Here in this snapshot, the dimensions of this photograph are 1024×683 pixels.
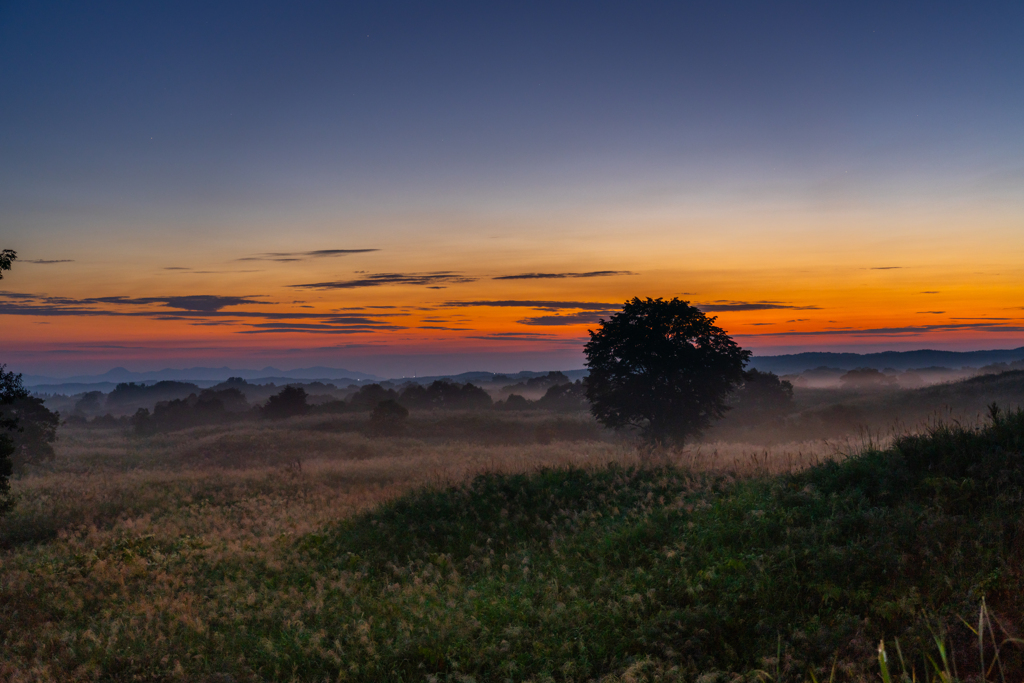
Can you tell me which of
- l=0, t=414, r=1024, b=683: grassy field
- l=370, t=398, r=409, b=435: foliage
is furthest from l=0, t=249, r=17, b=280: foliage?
l=370, t=398, r=409, b=435: foliage

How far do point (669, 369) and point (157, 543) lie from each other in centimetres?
2359

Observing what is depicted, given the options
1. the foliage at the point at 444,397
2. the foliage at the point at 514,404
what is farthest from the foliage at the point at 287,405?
the foliage at the point at 514,404

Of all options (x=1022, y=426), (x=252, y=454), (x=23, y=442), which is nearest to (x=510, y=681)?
(x=1022, y=426)

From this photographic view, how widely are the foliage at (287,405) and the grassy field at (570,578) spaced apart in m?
60.8

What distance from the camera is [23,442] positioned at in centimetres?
3628

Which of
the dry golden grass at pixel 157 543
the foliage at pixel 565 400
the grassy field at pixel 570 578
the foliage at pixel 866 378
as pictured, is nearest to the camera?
the grassy field at pixel 570 578

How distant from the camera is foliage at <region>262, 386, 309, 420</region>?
7594 centimetres

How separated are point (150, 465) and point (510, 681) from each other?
43.8 meters

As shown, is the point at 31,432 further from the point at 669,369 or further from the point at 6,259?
the point at 669,369

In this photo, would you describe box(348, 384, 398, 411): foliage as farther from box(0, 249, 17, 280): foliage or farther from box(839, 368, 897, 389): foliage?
box(839, 368, 897, 389): foliage

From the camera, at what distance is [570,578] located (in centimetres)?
991

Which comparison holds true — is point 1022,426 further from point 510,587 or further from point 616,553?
point 510,587

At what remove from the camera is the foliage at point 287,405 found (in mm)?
75938

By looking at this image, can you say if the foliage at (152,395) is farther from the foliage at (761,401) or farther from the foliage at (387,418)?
the foliage at (761,401)
